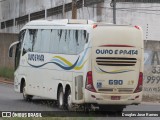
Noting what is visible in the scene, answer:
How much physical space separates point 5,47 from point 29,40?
21.3 metres

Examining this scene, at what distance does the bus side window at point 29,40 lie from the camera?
25602mm

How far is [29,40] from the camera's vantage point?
2603 centimetres

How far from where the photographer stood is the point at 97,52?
2077cm

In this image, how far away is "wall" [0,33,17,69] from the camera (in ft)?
151

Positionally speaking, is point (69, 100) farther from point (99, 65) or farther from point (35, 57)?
point (35, 57)

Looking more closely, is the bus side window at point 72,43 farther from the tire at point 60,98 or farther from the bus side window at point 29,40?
the bus side window at point 29,40

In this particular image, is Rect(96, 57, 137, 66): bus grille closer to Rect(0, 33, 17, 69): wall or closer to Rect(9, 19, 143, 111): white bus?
Rect(9, 19, 143, 111): white bus

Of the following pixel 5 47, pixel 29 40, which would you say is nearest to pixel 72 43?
pixel 29 40

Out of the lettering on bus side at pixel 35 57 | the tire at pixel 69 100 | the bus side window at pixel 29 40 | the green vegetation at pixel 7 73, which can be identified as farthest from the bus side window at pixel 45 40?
the green vegetation at pixel 7 73

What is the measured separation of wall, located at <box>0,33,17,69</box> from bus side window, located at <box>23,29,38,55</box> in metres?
19.6

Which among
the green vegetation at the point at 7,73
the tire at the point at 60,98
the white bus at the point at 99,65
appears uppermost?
the white bus at the point at 99,65

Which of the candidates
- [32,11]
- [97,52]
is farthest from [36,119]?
[32,11]

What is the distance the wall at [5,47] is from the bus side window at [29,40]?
19.6m

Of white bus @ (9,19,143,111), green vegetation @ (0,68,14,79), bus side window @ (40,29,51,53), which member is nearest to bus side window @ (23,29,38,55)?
bus side window @ (40,29,51,53)
